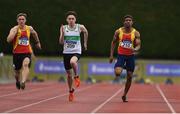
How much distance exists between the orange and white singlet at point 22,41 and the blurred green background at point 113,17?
83.6 ft

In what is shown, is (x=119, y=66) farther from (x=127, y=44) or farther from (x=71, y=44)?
(x=71, y=44)

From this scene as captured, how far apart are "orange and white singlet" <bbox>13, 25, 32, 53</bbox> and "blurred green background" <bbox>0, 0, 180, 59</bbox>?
25473 millimetres

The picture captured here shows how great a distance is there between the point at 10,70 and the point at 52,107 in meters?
22.6

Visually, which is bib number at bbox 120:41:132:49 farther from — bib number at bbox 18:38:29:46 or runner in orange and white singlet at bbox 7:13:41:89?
bib number at bbox 18:38:29:46

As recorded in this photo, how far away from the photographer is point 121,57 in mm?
15836

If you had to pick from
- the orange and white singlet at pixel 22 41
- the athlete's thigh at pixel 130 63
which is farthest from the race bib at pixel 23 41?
the athlete's thigh at pixel 130 63

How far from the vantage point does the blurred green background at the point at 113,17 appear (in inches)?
1658

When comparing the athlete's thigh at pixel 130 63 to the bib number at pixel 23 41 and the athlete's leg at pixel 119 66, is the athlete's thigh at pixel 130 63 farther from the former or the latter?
the bib number at pixel 23 41

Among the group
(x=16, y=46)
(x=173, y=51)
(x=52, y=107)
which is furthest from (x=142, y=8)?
(x=52, y=107)

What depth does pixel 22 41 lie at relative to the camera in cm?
1656

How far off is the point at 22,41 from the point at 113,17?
85.7ft

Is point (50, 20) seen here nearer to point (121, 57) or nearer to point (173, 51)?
point (173, 51)

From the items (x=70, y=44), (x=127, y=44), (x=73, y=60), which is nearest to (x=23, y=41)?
(x=70, y=44)

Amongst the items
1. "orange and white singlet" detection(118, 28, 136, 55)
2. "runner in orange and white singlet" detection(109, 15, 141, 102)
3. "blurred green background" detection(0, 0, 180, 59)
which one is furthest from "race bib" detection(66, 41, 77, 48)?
"blurred green background" detection(0, 0, 180, 59)
